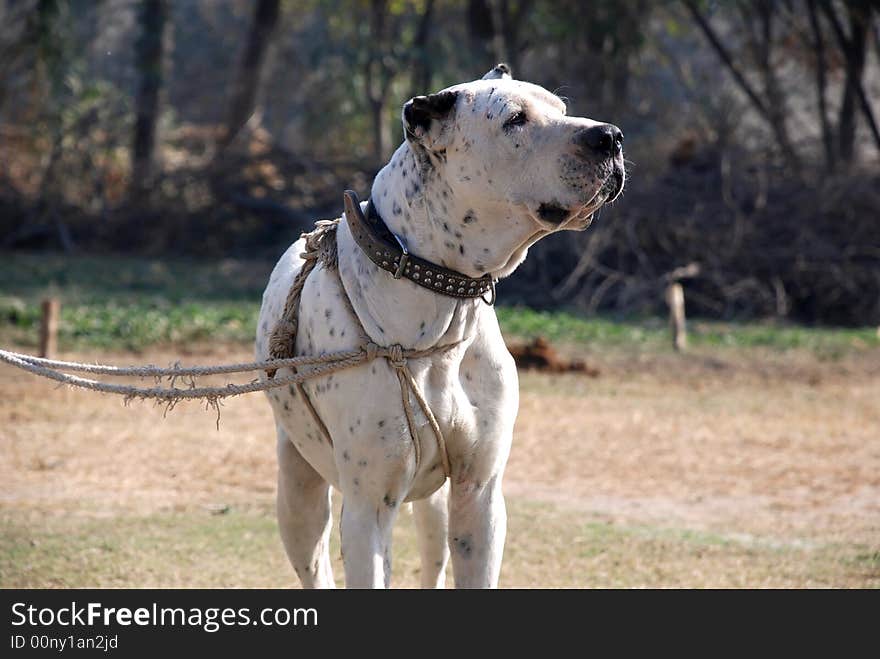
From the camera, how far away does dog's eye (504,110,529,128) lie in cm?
371

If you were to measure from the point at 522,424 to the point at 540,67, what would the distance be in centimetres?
1508

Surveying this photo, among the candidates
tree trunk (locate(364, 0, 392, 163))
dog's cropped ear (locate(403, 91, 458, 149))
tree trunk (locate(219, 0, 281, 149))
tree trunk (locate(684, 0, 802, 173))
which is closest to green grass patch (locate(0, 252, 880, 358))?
tree trunk (locate(684, 0, 802, 173))

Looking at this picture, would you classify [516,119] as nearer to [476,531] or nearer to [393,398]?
[393,398]

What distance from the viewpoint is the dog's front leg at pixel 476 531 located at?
4203mm

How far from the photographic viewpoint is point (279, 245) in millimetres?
20734

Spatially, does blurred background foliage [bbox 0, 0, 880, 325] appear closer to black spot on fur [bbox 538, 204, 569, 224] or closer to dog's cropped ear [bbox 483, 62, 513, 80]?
dog's cropped ear [bbox 483, 62, 513, 80]

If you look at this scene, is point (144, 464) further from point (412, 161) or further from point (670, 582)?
point (412, 161)

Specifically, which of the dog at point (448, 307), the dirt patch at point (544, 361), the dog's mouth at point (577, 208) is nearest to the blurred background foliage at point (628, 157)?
the dirt patch at point (544, 361)

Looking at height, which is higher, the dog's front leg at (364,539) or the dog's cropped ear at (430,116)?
the dog's cropped ear at (430,116)

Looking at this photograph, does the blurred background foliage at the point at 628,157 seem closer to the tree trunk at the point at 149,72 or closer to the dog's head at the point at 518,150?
the tree trunk at the point at 149,72

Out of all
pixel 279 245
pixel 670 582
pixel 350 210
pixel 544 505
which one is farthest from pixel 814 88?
pixel 350 210

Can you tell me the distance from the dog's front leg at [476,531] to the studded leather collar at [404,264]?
629mm

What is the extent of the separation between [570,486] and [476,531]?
14.5ft

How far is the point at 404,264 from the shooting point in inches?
154
